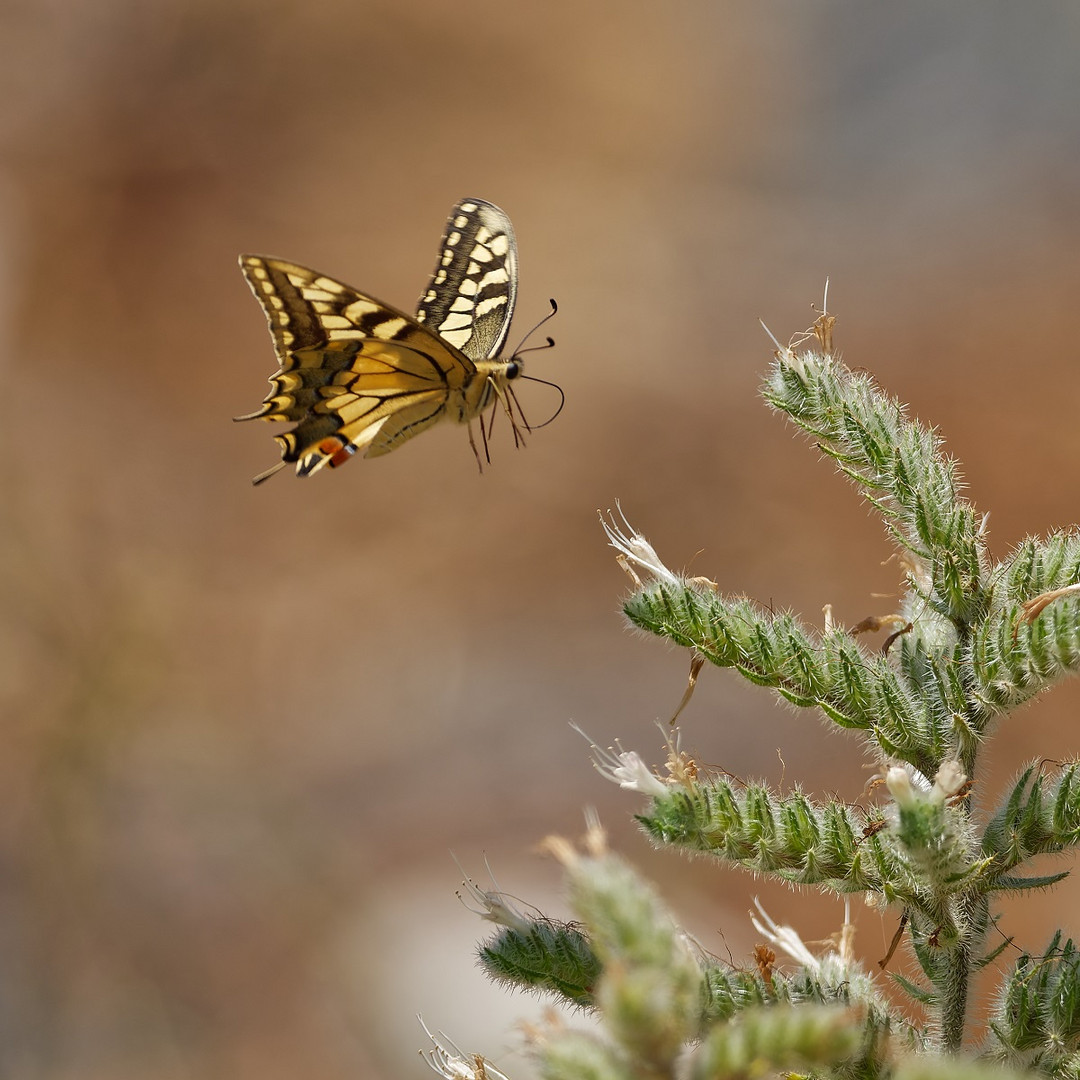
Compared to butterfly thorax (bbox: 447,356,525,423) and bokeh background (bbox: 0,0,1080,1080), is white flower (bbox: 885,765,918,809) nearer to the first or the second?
butterfly thorax (bbox: 447,356,525,423)

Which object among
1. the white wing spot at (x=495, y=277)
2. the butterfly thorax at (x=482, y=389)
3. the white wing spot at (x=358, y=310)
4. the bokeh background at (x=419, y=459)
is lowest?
the butterfly thorax at (x=482, y=389)

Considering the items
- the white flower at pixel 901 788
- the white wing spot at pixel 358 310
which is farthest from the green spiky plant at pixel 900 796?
the white wing spot at pixel 358 310

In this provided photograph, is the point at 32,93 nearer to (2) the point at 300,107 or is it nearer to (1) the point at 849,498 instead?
(2) the point at 300,107

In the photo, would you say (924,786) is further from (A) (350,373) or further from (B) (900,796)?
(A) (350,373)

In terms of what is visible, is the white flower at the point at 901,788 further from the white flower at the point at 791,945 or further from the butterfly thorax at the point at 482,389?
the butterfly thorax at the point at 482,389

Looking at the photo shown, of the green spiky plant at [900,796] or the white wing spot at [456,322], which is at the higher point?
the white wing spot at [456,322]

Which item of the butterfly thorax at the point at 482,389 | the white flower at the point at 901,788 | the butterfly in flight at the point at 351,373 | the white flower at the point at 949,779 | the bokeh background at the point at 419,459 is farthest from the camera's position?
the bokeh background at the point at 419,459
